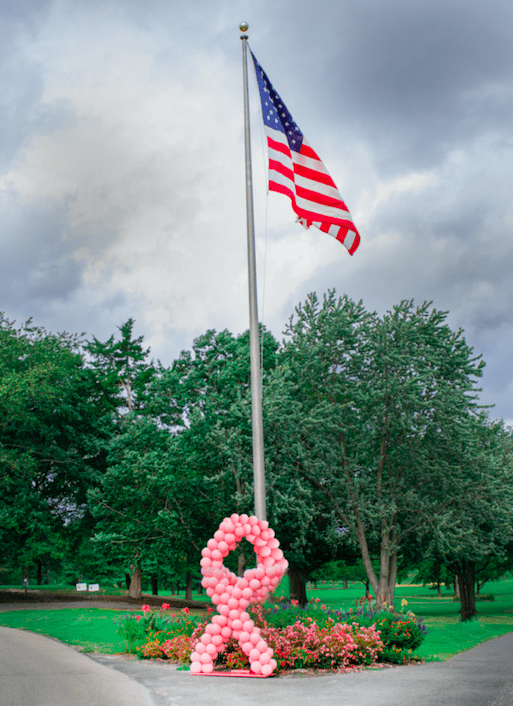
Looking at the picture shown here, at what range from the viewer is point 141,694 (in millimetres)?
8133

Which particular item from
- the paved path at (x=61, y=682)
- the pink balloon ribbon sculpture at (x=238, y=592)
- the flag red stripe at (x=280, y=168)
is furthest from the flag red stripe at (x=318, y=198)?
the paved path at (x=61, y=682)

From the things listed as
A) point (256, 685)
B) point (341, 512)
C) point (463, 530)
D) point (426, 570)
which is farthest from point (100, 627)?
point (426, 570)

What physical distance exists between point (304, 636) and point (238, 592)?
1.57 metres

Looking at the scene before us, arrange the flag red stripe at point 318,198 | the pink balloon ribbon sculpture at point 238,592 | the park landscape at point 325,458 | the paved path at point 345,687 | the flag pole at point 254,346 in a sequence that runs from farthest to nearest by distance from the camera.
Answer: the park landscape at point 325,458 < the flag red stripe at point 318,198 < the flag pole at point 254,346 < the pink balloon ribbon sculpture at point 238,592 < the paved path at point 345,687

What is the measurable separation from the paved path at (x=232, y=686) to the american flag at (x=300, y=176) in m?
8.25

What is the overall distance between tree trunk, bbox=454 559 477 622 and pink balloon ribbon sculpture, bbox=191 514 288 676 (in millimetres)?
24204

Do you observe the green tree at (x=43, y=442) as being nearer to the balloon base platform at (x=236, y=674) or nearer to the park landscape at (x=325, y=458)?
the park landscape at (x=325, y=458)

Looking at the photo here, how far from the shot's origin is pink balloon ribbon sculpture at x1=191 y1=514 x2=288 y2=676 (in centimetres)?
992

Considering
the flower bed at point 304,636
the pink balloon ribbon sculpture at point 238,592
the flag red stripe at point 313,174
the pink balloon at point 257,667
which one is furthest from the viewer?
the flag red stripe at point 313,174

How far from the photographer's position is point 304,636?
1066 cm

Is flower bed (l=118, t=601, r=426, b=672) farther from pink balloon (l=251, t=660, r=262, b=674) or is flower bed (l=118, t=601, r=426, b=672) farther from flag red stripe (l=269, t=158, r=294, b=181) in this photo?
flag red stripe (l=269, t=158, r=294, b=181)

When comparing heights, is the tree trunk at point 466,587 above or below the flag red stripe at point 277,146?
below

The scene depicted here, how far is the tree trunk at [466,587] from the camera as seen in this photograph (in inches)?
1242

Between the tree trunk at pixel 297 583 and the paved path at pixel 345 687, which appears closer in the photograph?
the paved path at pixel 345 687
